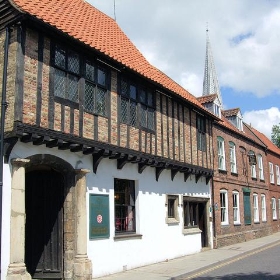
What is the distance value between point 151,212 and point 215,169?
684 cm

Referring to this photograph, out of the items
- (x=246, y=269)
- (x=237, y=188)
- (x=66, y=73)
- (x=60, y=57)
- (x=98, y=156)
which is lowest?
(x=246, y=269)

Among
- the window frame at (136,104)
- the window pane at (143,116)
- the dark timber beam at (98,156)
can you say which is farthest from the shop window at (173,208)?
the dark timber beam at (98,156)

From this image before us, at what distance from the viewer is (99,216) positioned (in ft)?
38.1

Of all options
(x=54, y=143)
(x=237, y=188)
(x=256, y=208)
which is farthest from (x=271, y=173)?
(x=54, y=143)

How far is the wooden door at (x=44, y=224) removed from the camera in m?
10.9

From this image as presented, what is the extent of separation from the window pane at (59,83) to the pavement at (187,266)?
204 inches

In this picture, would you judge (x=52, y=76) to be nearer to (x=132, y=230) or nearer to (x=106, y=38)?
(x=106, y=38)

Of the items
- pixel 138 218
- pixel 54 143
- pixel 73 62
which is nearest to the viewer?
pixel 54 143

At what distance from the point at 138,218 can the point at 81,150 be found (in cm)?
385

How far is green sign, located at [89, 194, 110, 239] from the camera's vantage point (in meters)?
11.3

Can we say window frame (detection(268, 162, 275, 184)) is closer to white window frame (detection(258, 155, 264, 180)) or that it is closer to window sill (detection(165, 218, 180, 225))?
white window frame (detection(258, 155, 264, 180))

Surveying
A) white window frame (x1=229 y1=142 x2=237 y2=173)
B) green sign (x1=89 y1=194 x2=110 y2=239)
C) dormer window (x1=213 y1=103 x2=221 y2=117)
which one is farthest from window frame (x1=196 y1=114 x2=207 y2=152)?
green sign (x1=89 y1=194 x2=110 y2=239)

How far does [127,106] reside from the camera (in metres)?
13.2

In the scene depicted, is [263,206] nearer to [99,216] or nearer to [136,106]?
[136,106]
